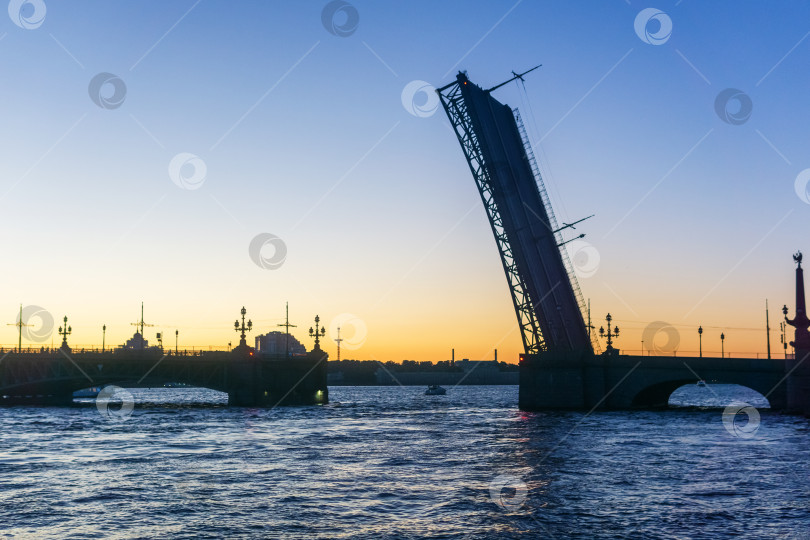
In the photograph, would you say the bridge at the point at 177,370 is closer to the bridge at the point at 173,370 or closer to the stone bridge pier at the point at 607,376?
the bridge at the point at 173,370

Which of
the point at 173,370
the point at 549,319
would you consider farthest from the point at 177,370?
the point at 549,319

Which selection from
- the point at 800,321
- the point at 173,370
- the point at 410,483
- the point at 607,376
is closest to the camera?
the point at 410,483

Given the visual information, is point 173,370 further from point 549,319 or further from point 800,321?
point 800,321

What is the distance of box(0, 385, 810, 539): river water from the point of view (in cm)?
1659

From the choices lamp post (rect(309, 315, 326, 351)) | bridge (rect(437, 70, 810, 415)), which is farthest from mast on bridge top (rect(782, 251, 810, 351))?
lamp post (rect(309, 315, 326, 351))

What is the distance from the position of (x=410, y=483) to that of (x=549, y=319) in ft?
100

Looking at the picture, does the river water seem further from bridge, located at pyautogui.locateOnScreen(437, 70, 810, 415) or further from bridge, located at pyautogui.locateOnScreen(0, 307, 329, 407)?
bridge, located at pyautogui.locateOnScreen(0, 307, 329, 407)

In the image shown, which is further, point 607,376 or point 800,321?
point 607,376

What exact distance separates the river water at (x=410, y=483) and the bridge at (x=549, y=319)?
9.75 m

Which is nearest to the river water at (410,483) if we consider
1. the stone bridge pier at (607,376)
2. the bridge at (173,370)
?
the stone bridge pier at (607,376)

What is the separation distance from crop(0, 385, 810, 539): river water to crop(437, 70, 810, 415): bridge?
32.0 ft

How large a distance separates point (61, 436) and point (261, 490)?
22.8m

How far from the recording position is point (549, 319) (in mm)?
51812

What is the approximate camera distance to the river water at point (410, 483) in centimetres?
1659
